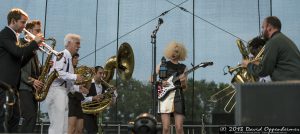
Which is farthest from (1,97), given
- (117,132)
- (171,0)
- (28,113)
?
(171,0)

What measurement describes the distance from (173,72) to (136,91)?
3175 mm

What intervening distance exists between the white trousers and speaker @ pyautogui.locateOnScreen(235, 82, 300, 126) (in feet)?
9.34

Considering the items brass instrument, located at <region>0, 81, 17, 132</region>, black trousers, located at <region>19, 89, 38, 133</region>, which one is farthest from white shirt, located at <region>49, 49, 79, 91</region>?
brass instrument, located at <region>0, 81, 17, 132</region>

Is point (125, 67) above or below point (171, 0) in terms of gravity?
below

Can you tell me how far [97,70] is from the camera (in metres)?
8.38

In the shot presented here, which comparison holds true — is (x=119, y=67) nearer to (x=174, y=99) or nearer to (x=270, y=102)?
(x=174, y=99)

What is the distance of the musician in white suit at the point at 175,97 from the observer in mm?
7070

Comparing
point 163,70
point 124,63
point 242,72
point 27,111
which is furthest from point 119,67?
point 27,111

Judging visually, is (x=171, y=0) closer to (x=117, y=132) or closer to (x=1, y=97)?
(x=117, y=132)

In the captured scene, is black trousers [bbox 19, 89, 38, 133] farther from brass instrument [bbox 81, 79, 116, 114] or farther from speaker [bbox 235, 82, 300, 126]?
speaker [bbox 235, 82, 300, 126]

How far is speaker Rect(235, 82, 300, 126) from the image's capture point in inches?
132

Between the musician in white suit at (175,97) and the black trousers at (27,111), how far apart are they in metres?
1.92

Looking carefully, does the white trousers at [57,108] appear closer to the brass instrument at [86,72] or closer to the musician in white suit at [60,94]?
the musician in white suit at [60,94]

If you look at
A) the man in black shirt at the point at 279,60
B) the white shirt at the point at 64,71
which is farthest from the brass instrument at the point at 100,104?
the man in black shirt at the point at 279,60
